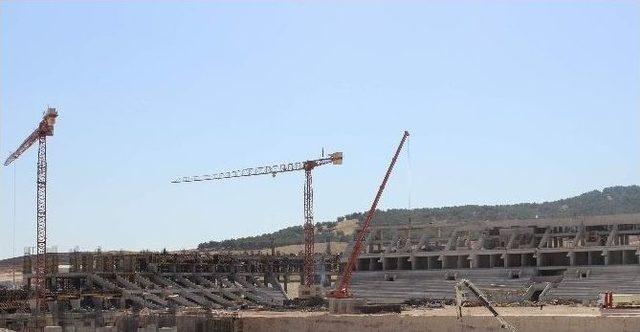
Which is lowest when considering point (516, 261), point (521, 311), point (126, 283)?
point (521, 311)

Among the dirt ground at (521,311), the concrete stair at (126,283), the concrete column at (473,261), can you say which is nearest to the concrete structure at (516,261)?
the concrete column at (473,261)

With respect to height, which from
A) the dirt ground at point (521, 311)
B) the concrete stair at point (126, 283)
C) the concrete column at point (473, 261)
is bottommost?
the dirt ground at point (521, 311)

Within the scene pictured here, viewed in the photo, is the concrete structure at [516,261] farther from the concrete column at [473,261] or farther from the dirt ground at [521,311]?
the dirt ground at [521,311]

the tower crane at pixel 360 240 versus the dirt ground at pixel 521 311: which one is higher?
the tower crane at pixel 360 240

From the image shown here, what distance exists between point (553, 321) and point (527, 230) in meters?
43.4

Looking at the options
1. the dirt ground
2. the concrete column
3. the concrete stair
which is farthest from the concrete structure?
the concrete stair

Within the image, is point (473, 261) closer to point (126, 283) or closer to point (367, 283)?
point (367, 283)

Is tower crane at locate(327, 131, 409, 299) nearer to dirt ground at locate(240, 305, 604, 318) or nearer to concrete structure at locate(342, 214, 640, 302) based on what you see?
concrete structure at locate(342, 214, 640, 302)

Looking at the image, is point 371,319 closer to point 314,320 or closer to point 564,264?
point 314,320

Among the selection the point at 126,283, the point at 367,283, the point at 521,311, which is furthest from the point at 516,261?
the point at 126,283

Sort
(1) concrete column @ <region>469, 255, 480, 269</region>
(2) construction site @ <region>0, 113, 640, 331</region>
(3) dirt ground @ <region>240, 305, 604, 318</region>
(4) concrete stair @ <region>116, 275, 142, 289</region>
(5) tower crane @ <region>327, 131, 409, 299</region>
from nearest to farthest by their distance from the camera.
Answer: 1. (3) dirt ground @ <region>240, 305, 604, 318</region>
2. (2) construction site @ <region>0, 113, 640, 331</region>
3. (5) tower crane @ <region>327, 131, 409, 299</region>
4. (1) concrete column @ <region>469, 255, 480, 269</region>
5. (4) concrete stair @ <region>116, 275, 142, 289</region>

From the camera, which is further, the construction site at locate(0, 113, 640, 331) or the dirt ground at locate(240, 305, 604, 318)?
the construction site at locate(0, 113, 640, 331)

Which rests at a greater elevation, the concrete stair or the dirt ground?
the concrete stair

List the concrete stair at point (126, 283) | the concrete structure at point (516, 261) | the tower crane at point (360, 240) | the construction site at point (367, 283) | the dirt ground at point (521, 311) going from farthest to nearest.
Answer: the concrete stair at point (126, 283)
the tower crane at point (360, 240)
the concrete structure at point (516, 261)
the construction site at point (367, 283)
the dirt ground at point (521, 311)
